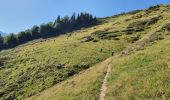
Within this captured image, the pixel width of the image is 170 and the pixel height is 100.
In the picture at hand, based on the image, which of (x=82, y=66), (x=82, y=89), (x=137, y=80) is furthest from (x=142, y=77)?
(x=82, y=66)

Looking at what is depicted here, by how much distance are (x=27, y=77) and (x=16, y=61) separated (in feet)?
82.1

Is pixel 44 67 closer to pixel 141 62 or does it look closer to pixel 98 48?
pixel 98 48

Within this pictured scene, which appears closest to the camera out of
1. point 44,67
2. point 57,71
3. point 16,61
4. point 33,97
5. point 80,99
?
point 80,99

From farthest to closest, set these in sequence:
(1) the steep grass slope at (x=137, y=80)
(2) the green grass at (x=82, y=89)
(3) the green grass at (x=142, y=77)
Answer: (2) the green grass at (x=82, y=89) < (1) the steep grass slope at (x=137, y=80) < (3) the green grass at (x=142, y=77)

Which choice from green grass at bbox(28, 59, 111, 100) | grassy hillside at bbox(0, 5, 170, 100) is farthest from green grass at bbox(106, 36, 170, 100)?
green grass at bbox(28, 59, 111, 100)

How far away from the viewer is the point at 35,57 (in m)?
95.5

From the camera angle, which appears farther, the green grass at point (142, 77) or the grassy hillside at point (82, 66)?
the grassy hillside at point (82, 66)

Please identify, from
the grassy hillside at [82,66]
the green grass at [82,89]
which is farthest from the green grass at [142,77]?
the green grass at [82,89]

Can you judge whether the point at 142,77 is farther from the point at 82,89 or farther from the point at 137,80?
the point at 82,89

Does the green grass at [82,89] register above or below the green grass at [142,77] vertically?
Result: below

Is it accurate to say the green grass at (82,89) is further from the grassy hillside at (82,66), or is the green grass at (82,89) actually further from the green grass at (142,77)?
the green grass at (142,77)

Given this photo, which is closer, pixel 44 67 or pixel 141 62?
pixel 141 62

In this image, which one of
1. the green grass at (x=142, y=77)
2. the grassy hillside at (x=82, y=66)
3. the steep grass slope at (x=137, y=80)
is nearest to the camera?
the green grass at (x=142, y=77)

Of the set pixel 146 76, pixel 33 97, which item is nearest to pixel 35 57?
pixel 33 97
